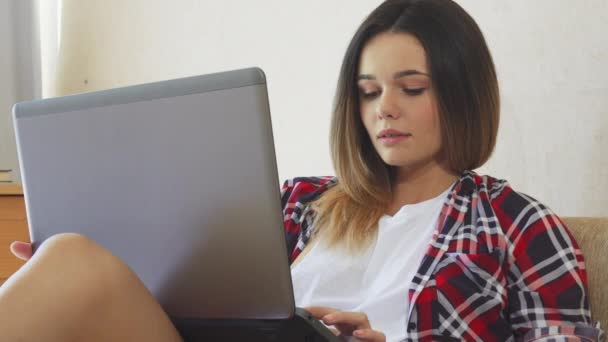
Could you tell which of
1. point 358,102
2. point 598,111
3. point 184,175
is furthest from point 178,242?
point 598,111

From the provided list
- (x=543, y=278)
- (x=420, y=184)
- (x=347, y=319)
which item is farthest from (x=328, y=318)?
(x=420, y=184)

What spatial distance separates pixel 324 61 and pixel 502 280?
844 mm

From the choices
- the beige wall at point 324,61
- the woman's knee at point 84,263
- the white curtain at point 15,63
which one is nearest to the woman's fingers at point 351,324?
the woman's knee at point 84,263

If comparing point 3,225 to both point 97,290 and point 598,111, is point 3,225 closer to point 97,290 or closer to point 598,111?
point 97,290

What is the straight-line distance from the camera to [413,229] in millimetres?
1166

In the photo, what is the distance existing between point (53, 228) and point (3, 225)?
1.08m

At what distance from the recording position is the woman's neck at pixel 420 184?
1227 millimetres

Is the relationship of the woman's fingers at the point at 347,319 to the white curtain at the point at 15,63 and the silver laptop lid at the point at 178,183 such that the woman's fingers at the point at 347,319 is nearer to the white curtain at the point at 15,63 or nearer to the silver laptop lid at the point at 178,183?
the silver laptop lid at the point at 178,183

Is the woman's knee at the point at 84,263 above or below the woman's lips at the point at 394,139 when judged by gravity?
below

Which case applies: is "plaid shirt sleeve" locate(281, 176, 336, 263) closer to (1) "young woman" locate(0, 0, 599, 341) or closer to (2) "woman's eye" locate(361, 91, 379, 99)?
(1) "young woman" locate(0, 0, 599, 341)

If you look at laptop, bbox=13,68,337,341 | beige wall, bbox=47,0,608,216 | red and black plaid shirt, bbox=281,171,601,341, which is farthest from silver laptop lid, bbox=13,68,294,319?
beige wall, bbox=47,0,608,216

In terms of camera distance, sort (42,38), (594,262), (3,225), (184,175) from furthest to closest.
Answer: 1. (42,38)
2. (3,225)
3. (594,262)
4. (184,175)

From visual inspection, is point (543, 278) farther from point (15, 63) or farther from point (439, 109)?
point (15, 63)

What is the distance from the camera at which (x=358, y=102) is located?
127 cm
